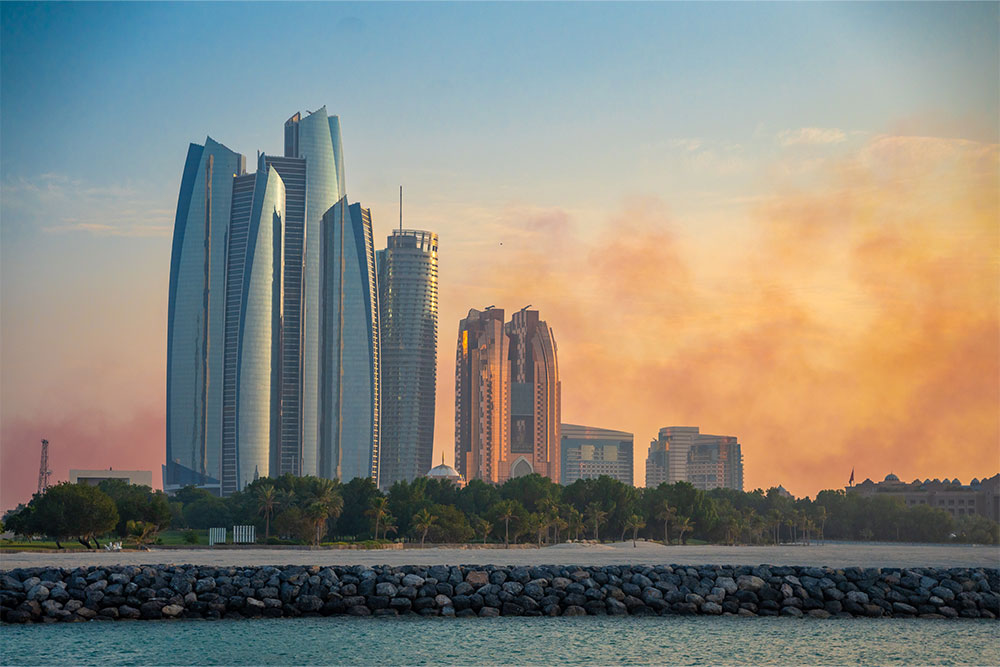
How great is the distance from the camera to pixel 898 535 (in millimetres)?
192875

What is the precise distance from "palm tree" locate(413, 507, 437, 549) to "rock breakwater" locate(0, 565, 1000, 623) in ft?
270

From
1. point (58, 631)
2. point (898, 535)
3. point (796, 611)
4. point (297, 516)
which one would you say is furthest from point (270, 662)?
point (898, 535)

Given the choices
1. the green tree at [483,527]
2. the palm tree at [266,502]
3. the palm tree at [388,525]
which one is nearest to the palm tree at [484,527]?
the green tree at [483,527]

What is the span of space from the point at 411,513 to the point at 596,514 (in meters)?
28.4

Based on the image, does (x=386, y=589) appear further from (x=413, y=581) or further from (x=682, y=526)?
(x=682, y=526)

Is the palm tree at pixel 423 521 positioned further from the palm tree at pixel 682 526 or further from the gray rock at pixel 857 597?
the gray rock at pixel 857 597

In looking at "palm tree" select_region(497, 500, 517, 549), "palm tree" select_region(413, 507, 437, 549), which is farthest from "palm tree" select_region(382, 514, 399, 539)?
"palm tree" select_region(497, 500, 517, 549)

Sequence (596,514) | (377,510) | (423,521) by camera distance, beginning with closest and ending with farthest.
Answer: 1. (423,521)
2. (377,510)
3. (596,514)

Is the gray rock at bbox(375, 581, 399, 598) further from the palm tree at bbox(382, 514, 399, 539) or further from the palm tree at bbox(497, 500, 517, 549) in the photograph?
the palm tree at bbox(382, 514, 399, 539)

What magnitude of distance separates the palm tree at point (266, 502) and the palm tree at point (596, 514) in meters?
42.1

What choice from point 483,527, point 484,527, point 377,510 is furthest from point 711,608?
point 377,510

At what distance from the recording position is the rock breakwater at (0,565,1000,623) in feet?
128

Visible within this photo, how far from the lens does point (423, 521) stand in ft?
415

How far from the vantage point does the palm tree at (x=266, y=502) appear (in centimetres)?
13375
